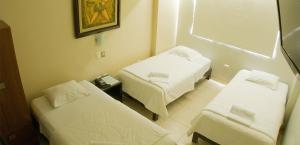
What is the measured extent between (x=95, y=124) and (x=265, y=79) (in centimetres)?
242

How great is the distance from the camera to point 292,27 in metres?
1.46

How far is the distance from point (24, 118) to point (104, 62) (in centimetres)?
141

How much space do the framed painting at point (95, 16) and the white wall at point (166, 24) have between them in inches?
35.8

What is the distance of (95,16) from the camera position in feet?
10.2

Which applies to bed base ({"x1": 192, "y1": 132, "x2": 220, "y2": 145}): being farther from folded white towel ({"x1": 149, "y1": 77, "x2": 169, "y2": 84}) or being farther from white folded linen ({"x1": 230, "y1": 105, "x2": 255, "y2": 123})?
folded white towel ({"x1": 149, "y1": 77, "x2": 169, "y2": 84})

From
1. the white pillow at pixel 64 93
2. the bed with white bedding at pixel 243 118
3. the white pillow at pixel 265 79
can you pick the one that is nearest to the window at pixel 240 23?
the white pillow at pixel 265 79

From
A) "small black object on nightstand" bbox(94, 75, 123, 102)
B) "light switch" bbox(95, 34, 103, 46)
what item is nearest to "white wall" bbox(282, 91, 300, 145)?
"small black object on nightstand" bbox(94, 75, 123, 102)

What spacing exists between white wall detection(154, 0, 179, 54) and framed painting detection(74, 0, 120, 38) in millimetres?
910

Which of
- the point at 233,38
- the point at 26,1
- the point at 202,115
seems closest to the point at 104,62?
the point at 26,1

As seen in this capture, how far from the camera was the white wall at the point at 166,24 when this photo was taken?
13.3ft

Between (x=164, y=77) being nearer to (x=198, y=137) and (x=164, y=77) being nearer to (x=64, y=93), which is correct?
(x=198, y=137)

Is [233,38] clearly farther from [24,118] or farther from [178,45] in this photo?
[24,118]

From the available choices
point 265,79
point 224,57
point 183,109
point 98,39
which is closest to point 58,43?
point 98,39

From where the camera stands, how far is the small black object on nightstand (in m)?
3.26
